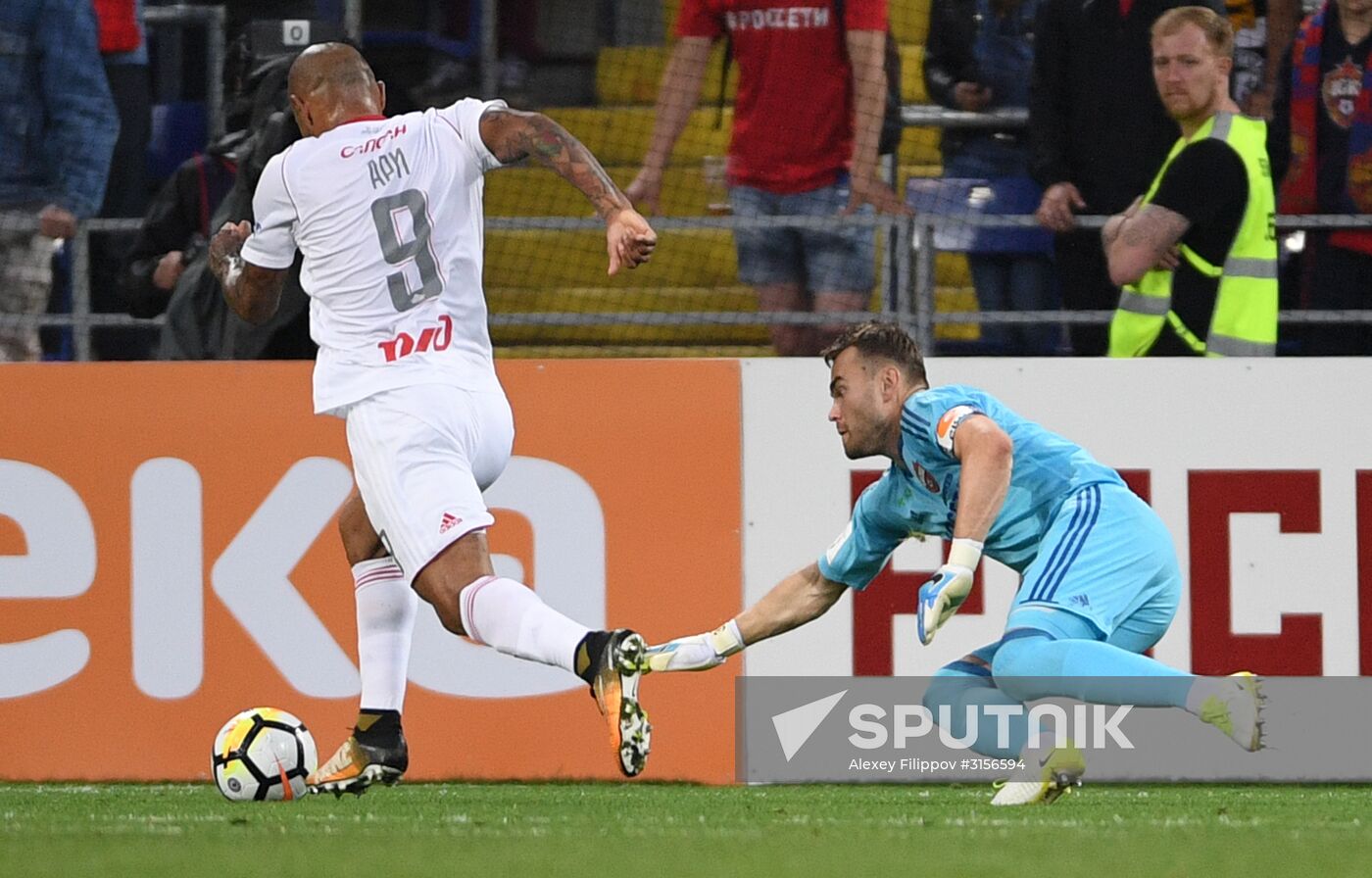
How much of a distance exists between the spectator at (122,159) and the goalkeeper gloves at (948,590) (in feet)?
14.2

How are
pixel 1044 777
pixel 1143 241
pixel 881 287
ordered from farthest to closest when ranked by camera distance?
pixel 881 287 < pixel 1143 241 < pixel 1044 777

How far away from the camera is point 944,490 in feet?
19.5

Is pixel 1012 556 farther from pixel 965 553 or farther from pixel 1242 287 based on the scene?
pixel 1242 287

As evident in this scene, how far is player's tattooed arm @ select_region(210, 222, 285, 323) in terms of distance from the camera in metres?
6.39

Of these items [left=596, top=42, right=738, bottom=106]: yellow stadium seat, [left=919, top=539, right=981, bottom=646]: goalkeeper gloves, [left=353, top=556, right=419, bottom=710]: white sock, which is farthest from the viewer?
[left=596, top=42, right=738, bottom=106]: yellow stadium seat

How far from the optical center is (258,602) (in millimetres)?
7570

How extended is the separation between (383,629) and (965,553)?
1.92 meters

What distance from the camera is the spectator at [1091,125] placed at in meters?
8.07

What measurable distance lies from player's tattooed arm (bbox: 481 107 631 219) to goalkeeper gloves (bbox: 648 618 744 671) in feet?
3.95

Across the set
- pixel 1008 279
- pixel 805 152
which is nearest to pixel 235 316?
pixel 805 152

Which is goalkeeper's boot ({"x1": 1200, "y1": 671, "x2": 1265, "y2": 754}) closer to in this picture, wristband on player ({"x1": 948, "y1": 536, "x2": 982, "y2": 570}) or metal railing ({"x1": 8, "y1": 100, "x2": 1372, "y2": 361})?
wristband on player ({"x1": 948, "y1": 536, "x2": 982, "y2": 570})

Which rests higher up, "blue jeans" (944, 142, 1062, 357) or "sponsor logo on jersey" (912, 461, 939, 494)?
"blue jeans" (944, 142, 1062, 357)

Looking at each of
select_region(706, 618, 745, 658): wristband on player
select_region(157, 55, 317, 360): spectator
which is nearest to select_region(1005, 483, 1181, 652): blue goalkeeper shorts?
select_region(706, 618, 745, 658): wristband on player

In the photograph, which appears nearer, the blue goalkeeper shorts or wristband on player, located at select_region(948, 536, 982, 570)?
wristband on player, located at select_region(948, 536, 982, 570)
